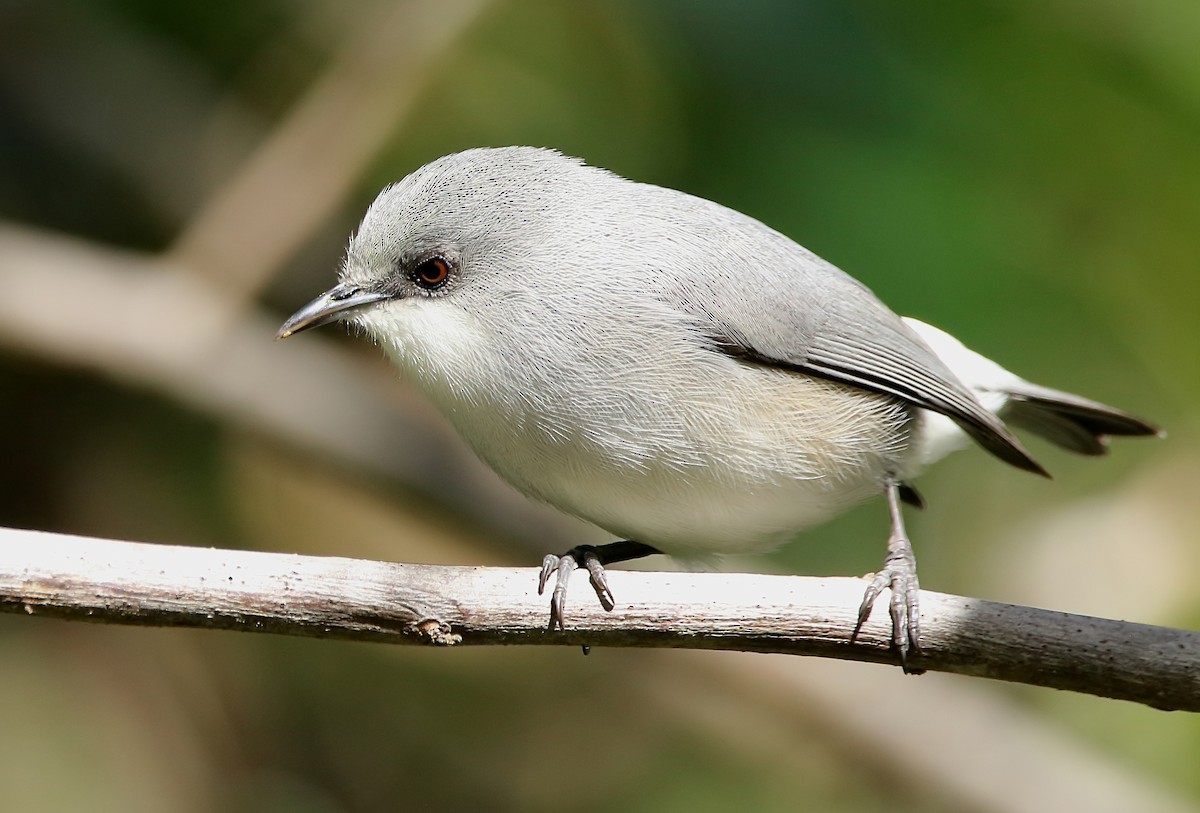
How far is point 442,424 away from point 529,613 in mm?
3287

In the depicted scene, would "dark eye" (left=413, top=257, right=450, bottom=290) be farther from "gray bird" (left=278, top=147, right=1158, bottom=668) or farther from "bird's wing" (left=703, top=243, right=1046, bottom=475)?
"bird's wing" (left=703, top=243, right=1046, bottom=475)

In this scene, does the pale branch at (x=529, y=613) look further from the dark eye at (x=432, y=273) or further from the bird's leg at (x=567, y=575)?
the dark eye at (x=432, y=273)

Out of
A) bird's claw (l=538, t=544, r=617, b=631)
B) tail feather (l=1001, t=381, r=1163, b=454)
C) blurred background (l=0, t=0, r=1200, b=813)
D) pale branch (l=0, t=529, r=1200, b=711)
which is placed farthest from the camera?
blurred background (l=0, t=0, r=1200, b=813)

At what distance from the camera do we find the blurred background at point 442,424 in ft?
14.1

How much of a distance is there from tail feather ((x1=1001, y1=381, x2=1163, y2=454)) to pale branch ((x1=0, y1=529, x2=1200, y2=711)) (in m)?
1.45

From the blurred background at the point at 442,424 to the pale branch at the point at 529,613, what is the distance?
183 centimetres

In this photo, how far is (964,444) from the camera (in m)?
3.69

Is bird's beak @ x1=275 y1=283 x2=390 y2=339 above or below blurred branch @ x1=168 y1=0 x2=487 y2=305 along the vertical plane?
below

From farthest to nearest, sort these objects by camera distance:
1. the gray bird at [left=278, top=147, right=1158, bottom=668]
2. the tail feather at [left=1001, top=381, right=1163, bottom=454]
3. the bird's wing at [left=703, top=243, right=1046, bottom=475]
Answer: the tail feather at [left=1001, top=381, right=1163, bottom=454] < the bird's wing at [left=703, top=243, right=1046, bottom=475] < the gray bird at [left=278, top=147, right=1158, bottom=668]

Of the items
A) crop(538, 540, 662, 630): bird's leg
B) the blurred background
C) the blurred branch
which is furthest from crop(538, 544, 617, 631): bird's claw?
the blurred branch

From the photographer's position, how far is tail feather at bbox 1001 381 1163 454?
11.9 ft

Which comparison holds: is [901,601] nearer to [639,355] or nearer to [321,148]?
[639,355]

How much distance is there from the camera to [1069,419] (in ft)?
12.5

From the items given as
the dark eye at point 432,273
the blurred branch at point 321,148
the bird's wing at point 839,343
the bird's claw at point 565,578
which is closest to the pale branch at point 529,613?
the bird's claw at point 565,578
